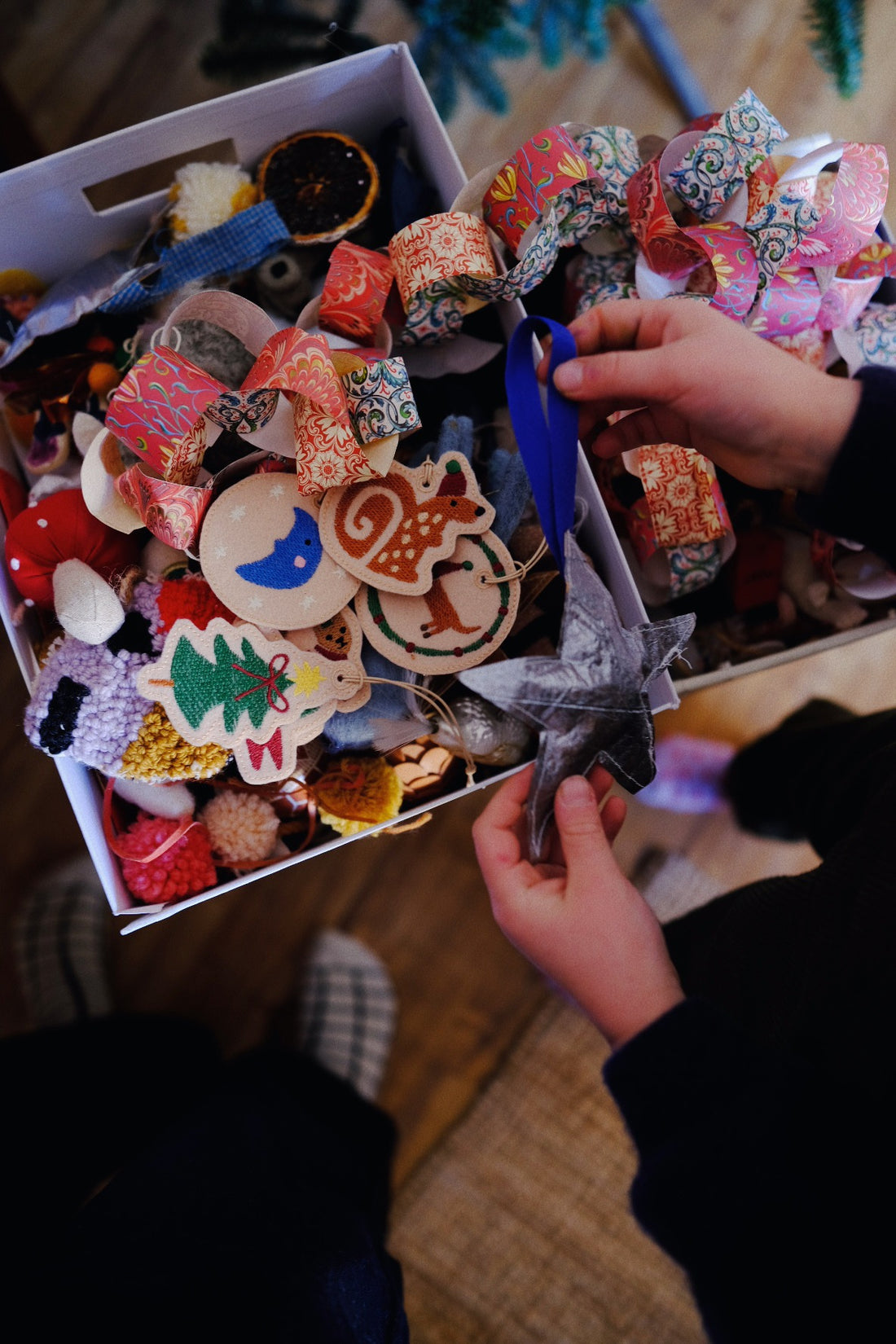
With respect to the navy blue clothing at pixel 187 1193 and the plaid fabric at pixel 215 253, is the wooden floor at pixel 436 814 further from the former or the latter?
the plaid fabric at pixel 215 253

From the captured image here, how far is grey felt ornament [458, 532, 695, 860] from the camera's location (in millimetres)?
556

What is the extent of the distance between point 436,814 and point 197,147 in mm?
807

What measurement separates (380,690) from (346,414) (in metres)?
0.21

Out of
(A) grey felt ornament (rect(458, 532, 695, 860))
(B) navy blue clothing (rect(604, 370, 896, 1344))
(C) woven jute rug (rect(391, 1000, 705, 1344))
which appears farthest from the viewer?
(C) woven jute rug (rect(391, 1000, 705, 1344))

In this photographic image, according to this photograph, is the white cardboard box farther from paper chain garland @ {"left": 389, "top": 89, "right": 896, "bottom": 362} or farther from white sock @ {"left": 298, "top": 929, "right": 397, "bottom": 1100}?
white sock @ {"left": 298, "top": 929, "right": 397, "bottom": 1100}

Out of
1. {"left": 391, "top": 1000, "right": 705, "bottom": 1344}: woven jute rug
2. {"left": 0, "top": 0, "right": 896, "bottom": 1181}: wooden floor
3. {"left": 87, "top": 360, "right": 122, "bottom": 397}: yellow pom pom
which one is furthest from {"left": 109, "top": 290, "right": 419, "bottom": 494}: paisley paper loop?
{"left": 391, "top": 1000, "right": 705, "bottom": 1344}: woven jute rug

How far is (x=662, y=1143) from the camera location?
18.8 inches

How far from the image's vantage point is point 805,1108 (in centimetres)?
47

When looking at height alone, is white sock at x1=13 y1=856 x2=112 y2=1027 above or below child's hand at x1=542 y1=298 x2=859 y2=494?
below

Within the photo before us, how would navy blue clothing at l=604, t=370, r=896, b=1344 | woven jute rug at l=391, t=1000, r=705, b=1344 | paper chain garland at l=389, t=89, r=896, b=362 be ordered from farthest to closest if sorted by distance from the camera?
woven jute rug at l=391, t=1000, r=705, b=1344, paper chain garland at l=389, t=89, r=896, b=362, navy blue clothing at l=604, t=370, r=896, b=1344

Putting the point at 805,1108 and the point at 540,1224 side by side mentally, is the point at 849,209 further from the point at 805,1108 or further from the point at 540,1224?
the point at 540,1224

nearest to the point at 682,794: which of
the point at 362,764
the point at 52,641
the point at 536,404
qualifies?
the point at 362,764

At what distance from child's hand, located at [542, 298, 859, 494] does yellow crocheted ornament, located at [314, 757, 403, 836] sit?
1.07 feet

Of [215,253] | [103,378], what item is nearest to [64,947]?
[103,378]
